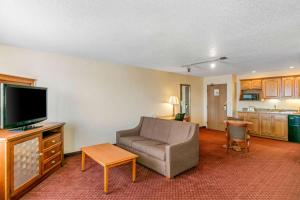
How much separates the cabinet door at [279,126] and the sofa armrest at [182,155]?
13.0ft

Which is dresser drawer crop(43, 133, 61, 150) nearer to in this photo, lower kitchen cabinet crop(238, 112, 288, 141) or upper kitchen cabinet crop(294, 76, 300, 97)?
lower kitchen cabinet crop(238, 112, 288, 141)

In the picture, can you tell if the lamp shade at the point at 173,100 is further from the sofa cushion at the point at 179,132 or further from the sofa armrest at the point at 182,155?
the sofa armrest at the point at 182,155

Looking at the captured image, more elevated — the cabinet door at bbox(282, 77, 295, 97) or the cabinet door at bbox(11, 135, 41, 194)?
the cabinet door at bbox(282, 77, 295, 97)

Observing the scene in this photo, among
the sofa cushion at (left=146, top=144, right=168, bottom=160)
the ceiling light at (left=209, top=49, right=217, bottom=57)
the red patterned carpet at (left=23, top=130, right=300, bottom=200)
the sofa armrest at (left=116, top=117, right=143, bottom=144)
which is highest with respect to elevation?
the ceiling light at (left=209, top=49, right=217, bottom=57)

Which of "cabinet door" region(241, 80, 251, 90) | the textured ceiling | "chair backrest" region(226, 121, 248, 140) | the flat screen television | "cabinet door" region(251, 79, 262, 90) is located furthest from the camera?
"cabinet door" region(241, 80, 251, 90)

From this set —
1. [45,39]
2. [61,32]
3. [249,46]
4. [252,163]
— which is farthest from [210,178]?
[45,39]

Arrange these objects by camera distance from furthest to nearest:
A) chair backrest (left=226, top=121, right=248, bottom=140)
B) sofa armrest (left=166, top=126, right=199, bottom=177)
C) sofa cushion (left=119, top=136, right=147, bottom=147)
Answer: chair backrest (left=226, top=121, right=248, bottom=140) → sofa cushion (left=119, top=136, right=147, bottom=147) → sofa armrest (left=166, top=126, right=199, bottom=177)

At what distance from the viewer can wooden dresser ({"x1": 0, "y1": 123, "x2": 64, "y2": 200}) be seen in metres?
2.15

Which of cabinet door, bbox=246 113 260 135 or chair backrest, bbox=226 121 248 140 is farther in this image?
cabinet door, bbox=246 113 260 135

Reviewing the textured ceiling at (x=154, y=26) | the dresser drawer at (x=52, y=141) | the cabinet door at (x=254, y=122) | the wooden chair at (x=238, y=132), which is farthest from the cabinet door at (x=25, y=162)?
the cabinet door at (x=254, y=122)

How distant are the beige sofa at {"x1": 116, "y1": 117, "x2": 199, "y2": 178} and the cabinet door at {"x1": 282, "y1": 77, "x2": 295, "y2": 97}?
4.31 m

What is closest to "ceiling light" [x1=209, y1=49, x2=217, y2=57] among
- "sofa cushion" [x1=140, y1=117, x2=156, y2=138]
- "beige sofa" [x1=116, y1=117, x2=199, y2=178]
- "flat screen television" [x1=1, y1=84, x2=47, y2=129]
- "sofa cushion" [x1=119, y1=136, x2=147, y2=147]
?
"beige sofa" [x1=116, y1=117, x2=199, y2=178]

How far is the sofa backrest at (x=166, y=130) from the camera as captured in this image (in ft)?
11.5

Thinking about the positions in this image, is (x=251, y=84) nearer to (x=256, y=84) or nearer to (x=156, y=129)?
(x=256, y=84)
